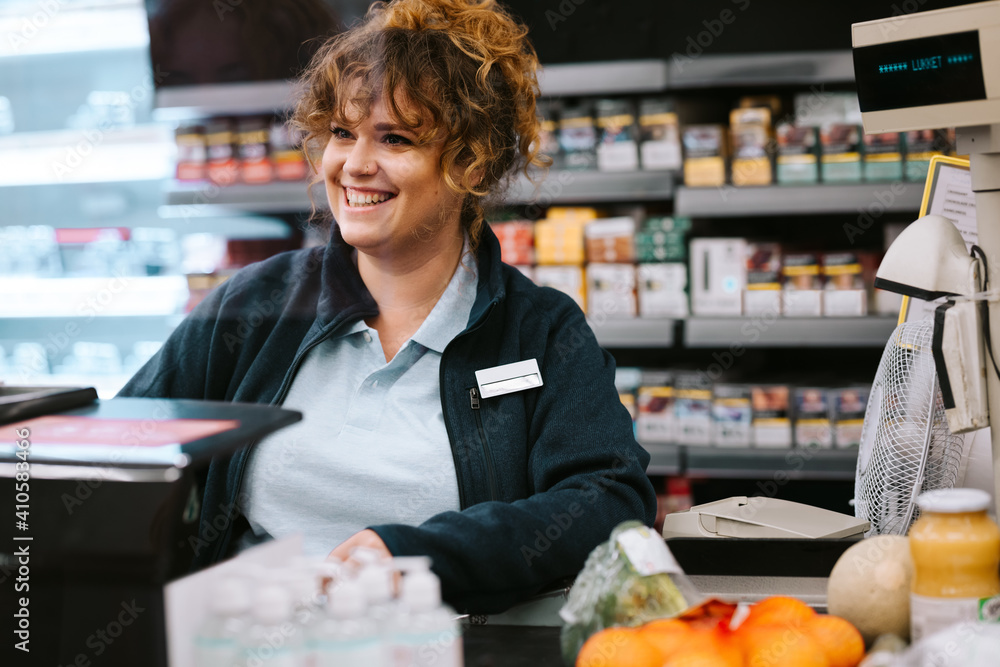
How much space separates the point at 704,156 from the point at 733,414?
3.00 feet

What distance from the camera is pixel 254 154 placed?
334cm

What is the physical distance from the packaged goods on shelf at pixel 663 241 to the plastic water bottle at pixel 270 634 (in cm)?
251

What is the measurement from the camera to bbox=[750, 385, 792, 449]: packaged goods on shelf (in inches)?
119

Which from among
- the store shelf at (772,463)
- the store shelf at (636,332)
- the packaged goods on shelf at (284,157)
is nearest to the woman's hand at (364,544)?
the store shelf at (636,332)

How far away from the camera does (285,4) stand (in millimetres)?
2877

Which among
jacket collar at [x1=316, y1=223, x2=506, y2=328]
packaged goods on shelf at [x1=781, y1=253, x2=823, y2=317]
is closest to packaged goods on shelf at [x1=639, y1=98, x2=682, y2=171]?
packaged goods on shelf at [x1=781, y1=253, x2=823, y2=317]

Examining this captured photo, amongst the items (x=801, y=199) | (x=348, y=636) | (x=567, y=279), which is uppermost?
(x=801, y=199)

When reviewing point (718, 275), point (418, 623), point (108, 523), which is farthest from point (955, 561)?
point (718, 275)

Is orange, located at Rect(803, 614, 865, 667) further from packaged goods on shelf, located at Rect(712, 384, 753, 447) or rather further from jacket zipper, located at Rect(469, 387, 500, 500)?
packaged goods on shelf, located at Rect(712, 384, 753, 447)

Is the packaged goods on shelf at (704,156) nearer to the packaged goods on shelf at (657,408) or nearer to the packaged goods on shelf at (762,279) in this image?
the packaged goods on shelf at (762,279)

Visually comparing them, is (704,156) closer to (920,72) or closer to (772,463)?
(772,463)

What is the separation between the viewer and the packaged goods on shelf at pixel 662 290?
10.0 feet

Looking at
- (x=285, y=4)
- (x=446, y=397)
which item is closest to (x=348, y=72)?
(x=446, y=397)

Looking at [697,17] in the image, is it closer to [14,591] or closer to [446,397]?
[446,397]
